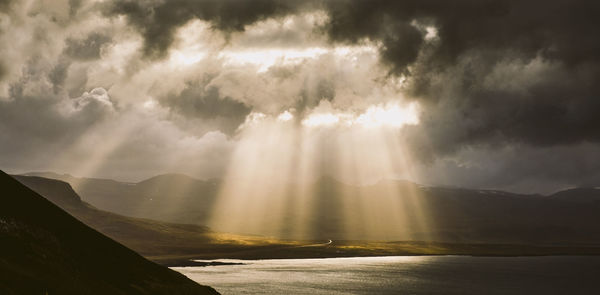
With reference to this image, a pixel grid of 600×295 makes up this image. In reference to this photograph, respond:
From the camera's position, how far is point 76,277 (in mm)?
65438

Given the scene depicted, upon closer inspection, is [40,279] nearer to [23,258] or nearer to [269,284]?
[23,258]

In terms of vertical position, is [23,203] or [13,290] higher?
[23,203]

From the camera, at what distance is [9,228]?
64.3m

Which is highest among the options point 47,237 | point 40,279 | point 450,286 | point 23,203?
point 23,203

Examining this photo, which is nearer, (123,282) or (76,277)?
(76,277)

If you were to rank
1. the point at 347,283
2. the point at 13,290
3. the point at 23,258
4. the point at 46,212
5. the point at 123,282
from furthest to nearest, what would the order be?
the point at 347,283 < the point at 46,212 < the point at 123,282 < the point at 23,258 < the point at 13,290

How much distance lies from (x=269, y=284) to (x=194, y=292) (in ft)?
258

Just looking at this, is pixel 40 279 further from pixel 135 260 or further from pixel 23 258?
pixel 135 260

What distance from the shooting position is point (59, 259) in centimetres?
6862

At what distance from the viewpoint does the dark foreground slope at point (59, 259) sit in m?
55.8

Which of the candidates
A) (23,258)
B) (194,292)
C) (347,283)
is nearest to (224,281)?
(347,283)

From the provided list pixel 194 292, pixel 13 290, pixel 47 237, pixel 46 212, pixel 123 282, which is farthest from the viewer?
pixel 194 292

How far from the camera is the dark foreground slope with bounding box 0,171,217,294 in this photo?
5578 centimetres

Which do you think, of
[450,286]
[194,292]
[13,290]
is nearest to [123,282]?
[194,292]
